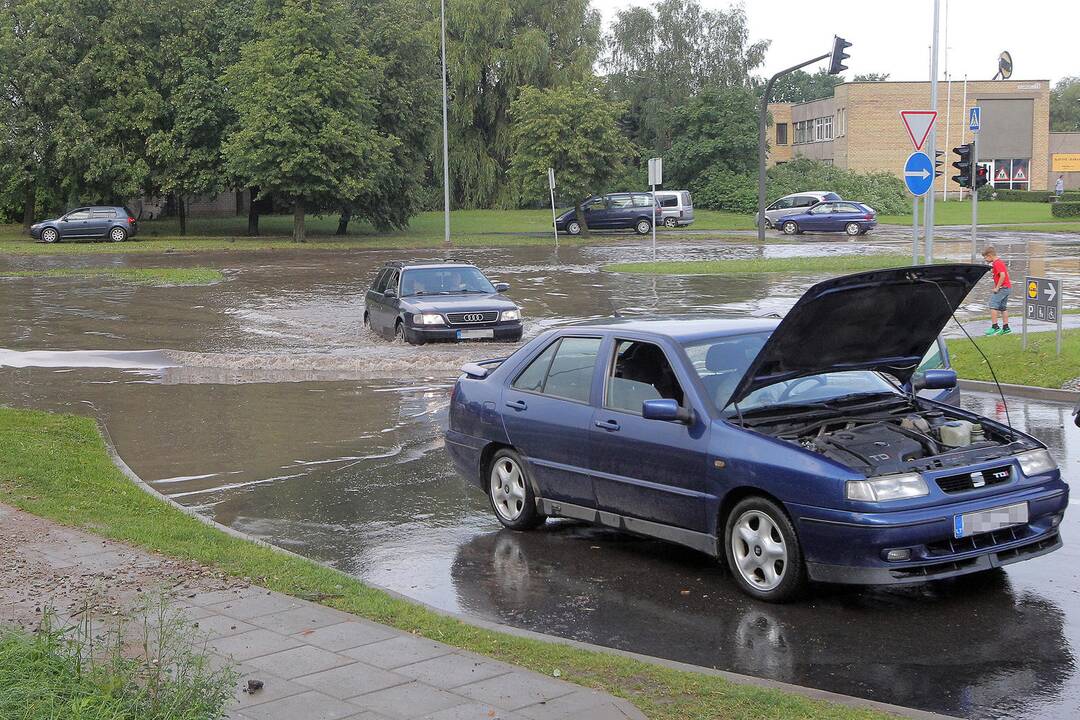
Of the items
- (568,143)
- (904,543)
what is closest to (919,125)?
(904,543)

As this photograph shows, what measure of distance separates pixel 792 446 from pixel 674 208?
53.3 m

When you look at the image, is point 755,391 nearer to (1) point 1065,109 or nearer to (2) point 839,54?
(2) point 839,54

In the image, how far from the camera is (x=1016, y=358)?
1594cm

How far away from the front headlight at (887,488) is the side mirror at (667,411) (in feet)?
Answer: 3.74

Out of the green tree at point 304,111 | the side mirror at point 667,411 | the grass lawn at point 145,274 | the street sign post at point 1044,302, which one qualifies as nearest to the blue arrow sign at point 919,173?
the street sign post at point 1044,302

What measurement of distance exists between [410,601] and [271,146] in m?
42.2

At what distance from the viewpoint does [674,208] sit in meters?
59.1

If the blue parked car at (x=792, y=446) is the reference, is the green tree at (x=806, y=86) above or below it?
above

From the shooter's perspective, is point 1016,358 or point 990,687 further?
point 1016,358

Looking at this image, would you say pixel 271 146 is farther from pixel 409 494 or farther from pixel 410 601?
pixel 410 601

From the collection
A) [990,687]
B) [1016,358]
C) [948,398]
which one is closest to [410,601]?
[990,687]

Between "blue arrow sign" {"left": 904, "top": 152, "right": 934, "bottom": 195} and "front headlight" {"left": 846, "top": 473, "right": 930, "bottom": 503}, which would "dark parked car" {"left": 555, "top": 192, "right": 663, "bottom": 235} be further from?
"front headlight" {"left": 846, "top": 473, "right": 930, "bottom": 503}

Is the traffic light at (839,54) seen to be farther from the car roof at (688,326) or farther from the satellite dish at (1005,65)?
the satellite dish at (1005,65)

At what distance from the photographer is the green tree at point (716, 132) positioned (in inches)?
2773
